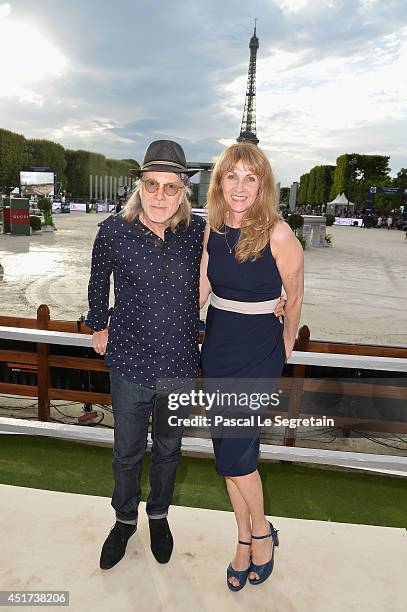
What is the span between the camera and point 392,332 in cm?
843

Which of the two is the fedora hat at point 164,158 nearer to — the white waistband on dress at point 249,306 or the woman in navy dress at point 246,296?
the woman in navy dress at point 246,296

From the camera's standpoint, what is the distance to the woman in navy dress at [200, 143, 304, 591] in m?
1.90

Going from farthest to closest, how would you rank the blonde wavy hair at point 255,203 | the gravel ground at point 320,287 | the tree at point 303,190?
the tree at point 303,190, the gravel ground at point 320,287, the blonde wavy hair at point 255,203

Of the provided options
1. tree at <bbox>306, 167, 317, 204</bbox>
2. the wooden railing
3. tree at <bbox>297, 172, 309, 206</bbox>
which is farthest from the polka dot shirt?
tree at <bbox>297, 172, 309, 206</bbox>

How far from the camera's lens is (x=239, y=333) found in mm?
1992

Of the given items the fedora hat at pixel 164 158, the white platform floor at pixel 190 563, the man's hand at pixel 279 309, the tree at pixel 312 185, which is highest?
the tree at pixel 312 185

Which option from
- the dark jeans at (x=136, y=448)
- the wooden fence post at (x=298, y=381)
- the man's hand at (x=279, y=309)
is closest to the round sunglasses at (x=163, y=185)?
the man's hand at (x=279, y=309)

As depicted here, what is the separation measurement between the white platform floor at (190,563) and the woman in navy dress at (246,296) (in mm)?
164

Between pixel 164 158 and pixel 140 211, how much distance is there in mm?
251

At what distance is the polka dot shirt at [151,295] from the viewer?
202 centimetres

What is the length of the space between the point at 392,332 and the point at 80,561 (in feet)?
24.1

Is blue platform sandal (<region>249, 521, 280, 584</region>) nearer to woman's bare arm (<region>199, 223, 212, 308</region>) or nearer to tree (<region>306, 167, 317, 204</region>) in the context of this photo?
woman's bare arm (<region>199, 223, 212, 308</region>)

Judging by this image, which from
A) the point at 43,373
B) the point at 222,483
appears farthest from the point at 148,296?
the point at 43,373

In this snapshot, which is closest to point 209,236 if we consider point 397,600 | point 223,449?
point 223,449
